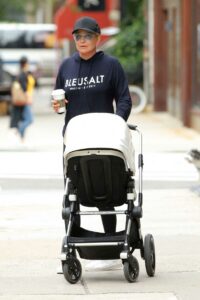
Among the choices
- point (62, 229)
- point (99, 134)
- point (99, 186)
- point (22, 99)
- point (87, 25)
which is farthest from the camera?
point (22, 99)

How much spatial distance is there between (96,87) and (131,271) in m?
1.44

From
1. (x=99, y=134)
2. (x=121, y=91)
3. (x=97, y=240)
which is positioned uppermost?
(x=121, y=91)

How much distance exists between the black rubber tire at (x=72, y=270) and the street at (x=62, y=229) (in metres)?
0.06

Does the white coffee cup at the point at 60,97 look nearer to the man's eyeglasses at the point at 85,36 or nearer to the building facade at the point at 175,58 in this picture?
the man's eyeglasses at the point at 85,36

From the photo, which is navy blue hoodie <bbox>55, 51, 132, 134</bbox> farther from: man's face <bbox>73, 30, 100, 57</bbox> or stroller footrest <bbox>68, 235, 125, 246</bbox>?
stroller footrest <bbox>68, 235, 125, 246</bbox>

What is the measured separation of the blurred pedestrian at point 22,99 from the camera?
70.5 ft

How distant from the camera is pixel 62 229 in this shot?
10.6 metres

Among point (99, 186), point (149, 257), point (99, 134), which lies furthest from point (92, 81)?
point (149, 257)

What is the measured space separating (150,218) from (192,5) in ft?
47.8

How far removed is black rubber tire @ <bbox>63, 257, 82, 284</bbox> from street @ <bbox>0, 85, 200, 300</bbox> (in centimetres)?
6

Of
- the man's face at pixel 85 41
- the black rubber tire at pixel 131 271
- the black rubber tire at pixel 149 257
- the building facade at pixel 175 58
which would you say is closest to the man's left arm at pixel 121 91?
the man's face at pixel 85 41

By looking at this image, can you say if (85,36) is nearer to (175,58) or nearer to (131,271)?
(131,271)

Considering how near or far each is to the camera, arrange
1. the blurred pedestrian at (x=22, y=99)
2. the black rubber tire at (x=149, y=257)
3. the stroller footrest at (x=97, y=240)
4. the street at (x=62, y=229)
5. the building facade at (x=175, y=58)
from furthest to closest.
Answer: the building facade at (x=175, y=58) < the blurred pedestrian at (x=22, y=99) < the black rubber tire at (x=149, y=257) < the stroller footrest at (x=97, y=240) < the street at (x=62, y=229)

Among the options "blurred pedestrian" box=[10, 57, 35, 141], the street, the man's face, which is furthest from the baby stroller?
"blurred pedestrian" box=[10, 57, 35, 141]
